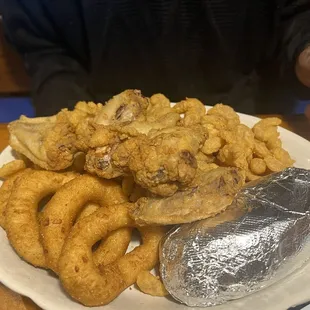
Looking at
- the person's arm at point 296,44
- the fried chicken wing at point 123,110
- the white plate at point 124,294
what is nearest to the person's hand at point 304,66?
the person's arm at point 296,44

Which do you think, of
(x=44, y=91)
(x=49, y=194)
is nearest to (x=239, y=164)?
(x=49, y=194)

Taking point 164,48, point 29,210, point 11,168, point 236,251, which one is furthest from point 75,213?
point 164,48

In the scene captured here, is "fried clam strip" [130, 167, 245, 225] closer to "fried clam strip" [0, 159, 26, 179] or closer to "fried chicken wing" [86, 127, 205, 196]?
"fried chicken wing" [86, 127, 205, 196]

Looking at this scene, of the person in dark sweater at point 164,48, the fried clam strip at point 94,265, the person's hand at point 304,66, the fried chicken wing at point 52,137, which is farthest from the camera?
the person in dark sweater at point 164,48

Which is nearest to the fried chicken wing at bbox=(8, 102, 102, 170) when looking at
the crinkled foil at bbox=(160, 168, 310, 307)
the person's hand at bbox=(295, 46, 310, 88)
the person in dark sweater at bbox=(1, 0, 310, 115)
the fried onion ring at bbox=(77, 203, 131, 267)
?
the fried onion ring at bbox=(77, 203, 131, 267)

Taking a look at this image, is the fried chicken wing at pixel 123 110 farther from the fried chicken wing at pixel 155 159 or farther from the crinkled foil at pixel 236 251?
the crinkled foil at pixel 236 251

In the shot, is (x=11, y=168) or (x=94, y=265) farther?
(x=11, y=168)

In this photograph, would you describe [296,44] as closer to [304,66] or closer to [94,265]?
[304,66]
